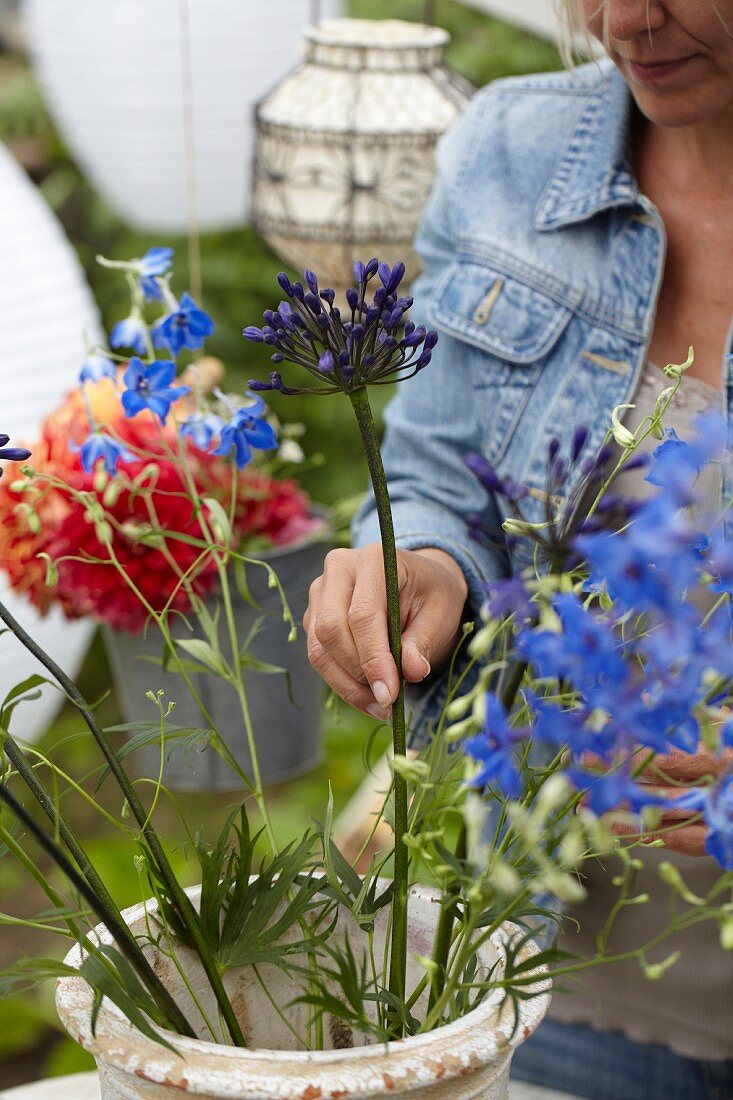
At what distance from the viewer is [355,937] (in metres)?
0.49

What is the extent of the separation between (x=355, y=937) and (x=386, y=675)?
4.1 inches

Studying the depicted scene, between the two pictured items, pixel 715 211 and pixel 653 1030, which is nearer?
pixel 715 211

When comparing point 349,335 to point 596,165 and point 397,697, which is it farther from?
point 596,165

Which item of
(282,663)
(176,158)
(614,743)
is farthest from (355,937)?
(176,158)

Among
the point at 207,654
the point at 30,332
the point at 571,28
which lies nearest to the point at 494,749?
the point at 207,654

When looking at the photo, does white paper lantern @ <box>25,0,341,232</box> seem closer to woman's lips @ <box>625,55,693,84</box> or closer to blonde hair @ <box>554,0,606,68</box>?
blonde hair @ <box>554,0,606,68</box>

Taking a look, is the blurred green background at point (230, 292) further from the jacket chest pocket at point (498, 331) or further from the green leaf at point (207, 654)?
the green leaf at point (207, 654)

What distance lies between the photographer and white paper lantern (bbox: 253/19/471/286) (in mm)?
1470

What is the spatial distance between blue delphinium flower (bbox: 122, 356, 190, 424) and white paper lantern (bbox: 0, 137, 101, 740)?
58 cm

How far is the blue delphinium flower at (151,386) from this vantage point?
55 cm

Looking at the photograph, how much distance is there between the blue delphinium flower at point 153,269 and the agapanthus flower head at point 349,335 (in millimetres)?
219

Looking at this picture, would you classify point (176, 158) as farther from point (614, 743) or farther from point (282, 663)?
point (614, 743)

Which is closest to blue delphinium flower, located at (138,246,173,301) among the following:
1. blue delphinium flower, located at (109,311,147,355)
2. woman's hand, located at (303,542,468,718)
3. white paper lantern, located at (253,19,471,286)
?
blue delphinium flower, located at (109,311,147,355)

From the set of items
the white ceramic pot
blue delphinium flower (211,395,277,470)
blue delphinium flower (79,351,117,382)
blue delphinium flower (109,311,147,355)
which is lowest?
the white ceramic pot
